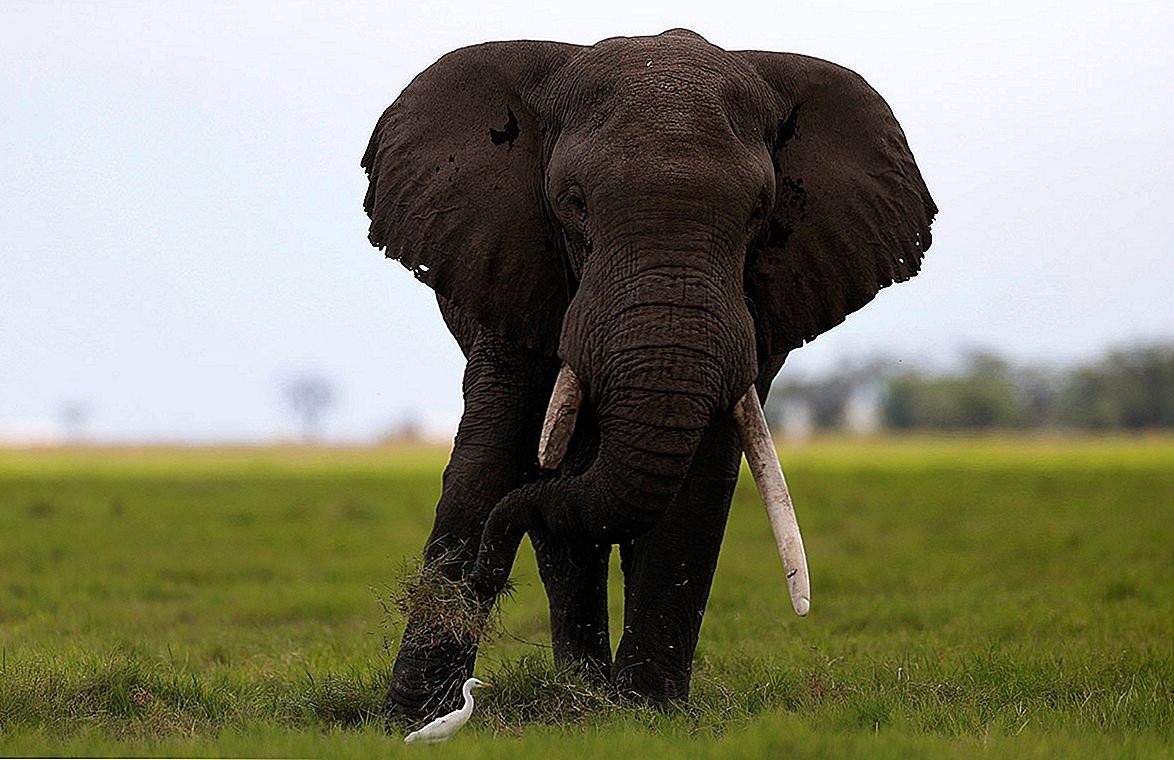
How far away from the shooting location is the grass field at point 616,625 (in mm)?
7160

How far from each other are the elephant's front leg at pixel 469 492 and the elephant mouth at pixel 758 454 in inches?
14.8

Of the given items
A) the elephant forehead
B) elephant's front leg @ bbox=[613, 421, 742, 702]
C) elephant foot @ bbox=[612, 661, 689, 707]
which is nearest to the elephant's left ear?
the elephant forehead

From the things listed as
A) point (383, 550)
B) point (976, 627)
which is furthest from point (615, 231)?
point (383, 550)

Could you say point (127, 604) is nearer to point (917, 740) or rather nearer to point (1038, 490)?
point (917, 740)

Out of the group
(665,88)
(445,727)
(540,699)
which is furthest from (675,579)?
(665,88)

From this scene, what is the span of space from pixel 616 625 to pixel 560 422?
6.01 m

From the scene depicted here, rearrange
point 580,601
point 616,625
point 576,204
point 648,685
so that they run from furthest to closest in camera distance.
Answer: point 616,625, point 580,601, point 648,685, point 576,204

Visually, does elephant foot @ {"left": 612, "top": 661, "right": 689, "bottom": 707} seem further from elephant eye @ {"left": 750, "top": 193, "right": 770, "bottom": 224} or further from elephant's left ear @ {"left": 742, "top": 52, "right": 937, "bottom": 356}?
elephant eye @ {"left": 750, "top": 193, "right": 770, "bottom": 224}

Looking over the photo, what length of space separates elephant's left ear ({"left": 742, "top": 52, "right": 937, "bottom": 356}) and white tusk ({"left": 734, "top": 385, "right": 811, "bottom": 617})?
412mm

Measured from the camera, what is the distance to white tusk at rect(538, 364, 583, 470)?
22.7ft

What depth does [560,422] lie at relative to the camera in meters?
6.92

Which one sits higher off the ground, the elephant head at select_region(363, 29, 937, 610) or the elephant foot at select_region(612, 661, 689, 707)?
the elephant head at select_region(363, 29, 937, 610)

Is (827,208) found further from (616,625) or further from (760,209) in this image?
(616,625)

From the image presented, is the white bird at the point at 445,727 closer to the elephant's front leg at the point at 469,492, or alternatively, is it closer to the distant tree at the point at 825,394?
the elephant's front leg at the point at 469,492
